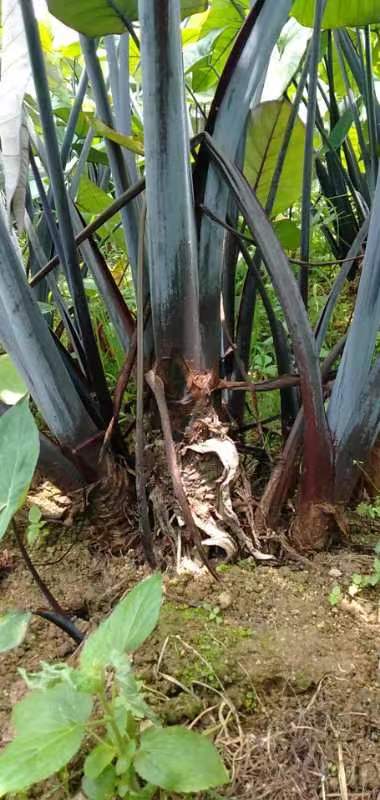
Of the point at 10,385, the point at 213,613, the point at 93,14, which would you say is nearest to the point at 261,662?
the point at 213,613

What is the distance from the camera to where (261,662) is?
63 cm

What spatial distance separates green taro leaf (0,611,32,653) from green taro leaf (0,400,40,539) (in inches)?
2.7

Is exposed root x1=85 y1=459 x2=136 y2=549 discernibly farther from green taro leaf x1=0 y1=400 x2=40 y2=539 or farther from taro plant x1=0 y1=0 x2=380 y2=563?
green taro leaf x1=0 y1=400 x2=40 y2=539

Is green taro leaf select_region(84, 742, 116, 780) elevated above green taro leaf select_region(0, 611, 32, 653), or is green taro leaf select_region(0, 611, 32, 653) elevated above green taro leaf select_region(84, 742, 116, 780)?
green taro leaf select_region(0, 611, 32, 653)

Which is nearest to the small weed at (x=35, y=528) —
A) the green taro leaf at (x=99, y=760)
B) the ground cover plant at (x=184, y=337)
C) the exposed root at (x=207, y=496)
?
the ground cover plant at (x=184, y=337)

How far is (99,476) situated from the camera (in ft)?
2.76

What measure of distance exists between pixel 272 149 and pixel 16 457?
0.60m

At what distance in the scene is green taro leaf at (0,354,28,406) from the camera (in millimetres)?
704

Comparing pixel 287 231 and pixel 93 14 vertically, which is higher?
pixel 93 14

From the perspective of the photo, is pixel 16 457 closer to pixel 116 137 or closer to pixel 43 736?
pixel 43 736

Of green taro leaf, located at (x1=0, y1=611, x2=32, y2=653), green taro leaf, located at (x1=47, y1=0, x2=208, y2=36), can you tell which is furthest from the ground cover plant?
green taro leaf, located at (x1=0, y1=611, x2=32, y2=653)

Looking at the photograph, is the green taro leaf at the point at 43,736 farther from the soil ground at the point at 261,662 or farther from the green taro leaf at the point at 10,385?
the green taro leaf at the point at 10,385

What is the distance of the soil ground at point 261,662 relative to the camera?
0.54 meters

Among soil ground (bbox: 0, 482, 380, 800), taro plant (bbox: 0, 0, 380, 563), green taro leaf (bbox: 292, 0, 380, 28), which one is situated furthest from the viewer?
green taro leaf (bbox: 292, 0, 380, 28)
